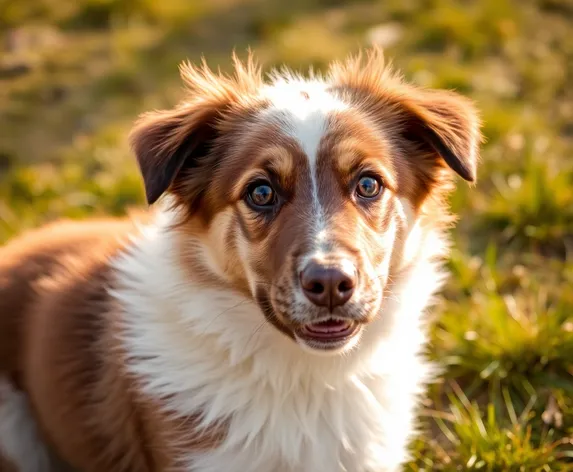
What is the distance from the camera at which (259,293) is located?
299 cm

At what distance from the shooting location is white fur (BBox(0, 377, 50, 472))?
3602 millimetres

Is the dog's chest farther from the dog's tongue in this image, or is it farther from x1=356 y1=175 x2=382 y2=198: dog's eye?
x1=356 y1=175 x2=382 y2=198: dog's eye

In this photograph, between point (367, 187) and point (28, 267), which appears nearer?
point (367, 187)

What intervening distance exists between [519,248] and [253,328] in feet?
8.22

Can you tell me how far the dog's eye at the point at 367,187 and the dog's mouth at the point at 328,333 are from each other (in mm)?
505

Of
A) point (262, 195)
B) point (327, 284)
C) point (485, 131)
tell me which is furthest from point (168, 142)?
point (485, 131)

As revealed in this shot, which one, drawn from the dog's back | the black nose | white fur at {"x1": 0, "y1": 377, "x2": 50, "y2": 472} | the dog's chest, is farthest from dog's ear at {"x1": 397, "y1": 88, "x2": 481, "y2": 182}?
white fur at {"x1": 0, "y1": 377, "x2": 50, "y2": 472}

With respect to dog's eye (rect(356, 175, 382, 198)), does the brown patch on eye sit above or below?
above

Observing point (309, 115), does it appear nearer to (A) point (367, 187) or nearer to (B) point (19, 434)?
(A) point (367, 187)

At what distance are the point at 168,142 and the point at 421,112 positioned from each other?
1.03 meters

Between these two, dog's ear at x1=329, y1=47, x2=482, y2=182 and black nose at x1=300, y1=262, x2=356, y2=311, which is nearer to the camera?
black nose at x1=300, y1=262, x2=356, y2=311

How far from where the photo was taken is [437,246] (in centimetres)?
346

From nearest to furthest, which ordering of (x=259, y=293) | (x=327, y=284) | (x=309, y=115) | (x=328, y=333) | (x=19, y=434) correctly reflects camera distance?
(x=327, y=284), (x=328, y=333), (x=259, y=293), (x=309, y=115), (x=19, y=434)

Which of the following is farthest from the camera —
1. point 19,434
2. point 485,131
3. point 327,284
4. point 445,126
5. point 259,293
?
point 485,131
